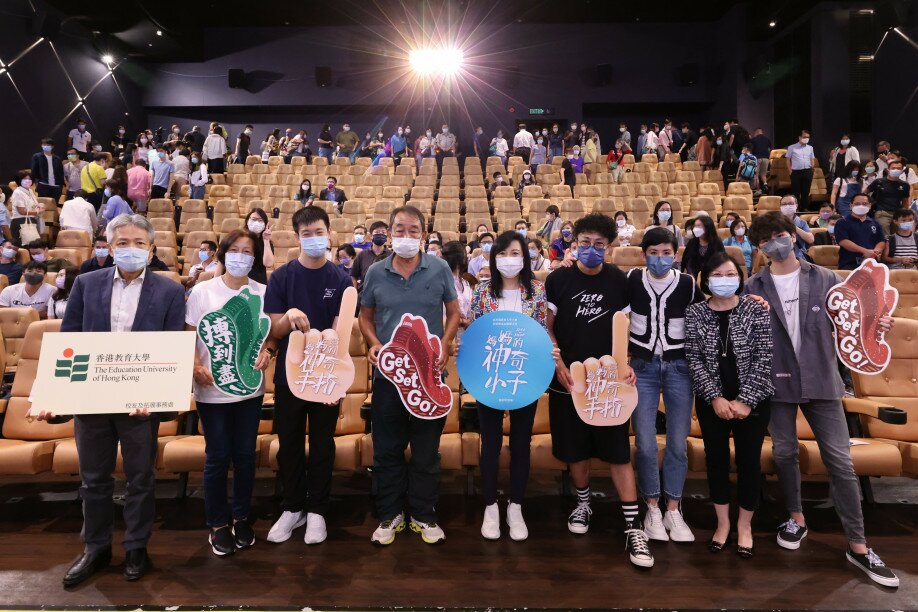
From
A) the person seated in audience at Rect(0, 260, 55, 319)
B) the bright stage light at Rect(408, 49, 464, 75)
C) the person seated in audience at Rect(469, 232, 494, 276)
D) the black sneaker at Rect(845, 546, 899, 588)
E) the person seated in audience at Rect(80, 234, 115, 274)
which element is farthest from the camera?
the bright stage light at Rect(408, 49, 464, 75)

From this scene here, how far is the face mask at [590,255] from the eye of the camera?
2527 millimetres

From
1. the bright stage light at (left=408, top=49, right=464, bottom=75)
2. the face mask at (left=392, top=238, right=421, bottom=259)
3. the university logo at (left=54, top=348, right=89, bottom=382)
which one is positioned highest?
the bright stage light at (left=408, top=49, right=464, bottom=75)

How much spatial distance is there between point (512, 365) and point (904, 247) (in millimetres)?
5437

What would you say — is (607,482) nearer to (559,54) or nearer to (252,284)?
(252,284)

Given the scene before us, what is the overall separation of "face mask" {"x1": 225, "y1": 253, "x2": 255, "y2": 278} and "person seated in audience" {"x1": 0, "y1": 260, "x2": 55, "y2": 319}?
374cm

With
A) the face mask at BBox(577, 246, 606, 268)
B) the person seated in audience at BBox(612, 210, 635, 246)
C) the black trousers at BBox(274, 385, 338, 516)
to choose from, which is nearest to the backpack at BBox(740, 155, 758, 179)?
the person seated in audience at BBox(612, 210, 635, 246)

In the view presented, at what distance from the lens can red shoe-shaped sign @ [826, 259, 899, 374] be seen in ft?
8.07

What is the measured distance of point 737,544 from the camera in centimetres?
247

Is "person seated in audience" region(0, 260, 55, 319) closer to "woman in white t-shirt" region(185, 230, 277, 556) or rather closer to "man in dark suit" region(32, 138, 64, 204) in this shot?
"woman in white t-shirt" region(185, 230, 277, 556)

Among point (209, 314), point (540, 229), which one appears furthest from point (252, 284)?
point (540, 229)

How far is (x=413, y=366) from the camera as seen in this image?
2.45 meters

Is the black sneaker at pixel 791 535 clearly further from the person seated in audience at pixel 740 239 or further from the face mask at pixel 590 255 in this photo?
the person seated in audience at pixel 740 239

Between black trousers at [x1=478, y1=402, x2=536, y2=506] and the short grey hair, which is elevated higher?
the short grey hair

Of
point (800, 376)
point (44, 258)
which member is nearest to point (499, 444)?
point (800, 376)
